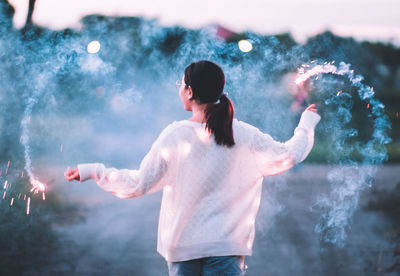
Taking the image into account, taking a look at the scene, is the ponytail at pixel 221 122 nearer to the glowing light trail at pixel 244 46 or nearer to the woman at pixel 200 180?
the woman at pixel 200 180

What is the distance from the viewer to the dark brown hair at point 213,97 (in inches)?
69.4

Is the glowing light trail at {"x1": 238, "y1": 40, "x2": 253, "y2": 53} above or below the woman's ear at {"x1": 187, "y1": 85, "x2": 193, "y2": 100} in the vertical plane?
above

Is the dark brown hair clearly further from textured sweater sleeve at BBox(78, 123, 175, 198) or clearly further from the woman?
textured sweater sleeve at BBox(78, 123, 175, 198)

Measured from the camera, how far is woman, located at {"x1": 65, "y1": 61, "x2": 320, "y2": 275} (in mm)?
1760

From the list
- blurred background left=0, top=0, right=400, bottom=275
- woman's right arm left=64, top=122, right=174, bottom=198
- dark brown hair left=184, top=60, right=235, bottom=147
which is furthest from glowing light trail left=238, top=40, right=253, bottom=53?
woman's right arm left=64, top=122, right=174, bottom=198

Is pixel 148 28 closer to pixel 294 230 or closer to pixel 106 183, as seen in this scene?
pixel 106 183

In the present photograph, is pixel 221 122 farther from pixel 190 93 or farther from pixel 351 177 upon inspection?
pixel 351 177

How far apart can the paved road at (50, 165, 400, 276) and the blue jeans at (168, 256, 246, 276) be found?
76.2 inches

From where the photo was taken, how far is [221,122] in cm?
177

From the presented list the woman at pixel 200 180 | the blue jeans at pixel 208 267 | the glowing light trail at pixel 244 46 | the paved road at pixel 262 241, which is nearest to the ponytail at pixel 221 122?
the woman at pixel 200 180

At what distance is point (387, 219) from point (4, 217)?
454 cm

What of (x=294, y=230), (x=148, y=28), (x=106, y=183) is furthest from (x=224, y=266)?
(x=294, y=230)

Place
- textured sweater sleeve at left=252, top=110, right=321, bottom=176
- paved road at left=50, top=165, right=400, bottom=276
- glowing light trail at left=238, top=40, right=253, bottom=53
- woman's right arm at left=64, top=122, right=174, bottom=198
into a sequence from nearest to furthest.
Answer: woman's right arm at left=64, top=122, right=174, bottom=198 → textured sweater sleeve at left=252, top=110, right=321, bottom=176 → glowing light trail at left=238, top=40, right=253, bottom=53 → paved road at left=50, top=165, right=400, bottom=276

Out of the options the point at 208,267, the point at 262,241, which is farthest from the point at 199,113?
the point at 262,241
